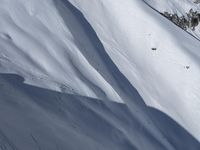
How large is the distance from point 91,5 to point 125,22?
2.61 ft

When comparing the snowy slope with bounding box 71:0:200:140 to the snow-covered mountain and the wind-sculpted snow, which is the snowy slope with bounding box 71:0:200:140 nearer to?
the snow-covered mountain

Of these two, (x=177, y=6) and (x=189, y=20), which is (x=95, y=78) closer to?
(x=177, y=6)

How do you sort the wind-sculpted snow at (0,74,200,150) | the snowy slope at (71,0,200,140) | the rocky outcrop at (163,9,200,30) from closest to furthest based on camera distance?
the wind-sculpted snow at (0,74,200,150) → the snowy slope at (71,0,200,140) → the rocky outcrop at (163,9,200,30)

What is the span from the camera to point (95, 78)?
763 cm

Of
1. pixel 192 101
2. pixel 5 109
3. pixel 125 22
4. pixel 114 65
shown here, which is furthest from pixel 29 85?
pixel 125 22

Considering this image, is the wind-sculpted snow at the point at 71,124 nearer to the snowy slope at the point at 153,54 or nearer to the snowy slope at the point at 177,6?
the snowy slope at the point at 153,54

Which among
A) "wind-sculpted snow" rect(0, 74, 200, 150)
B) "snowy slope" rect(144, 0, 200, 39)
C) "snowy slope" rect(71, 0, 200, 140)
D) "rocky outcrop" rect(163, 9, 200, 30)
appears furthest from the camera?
"rocky outcrop" rect(163, 9, 200, 30)

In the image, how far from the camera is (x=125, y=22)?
9.44 m

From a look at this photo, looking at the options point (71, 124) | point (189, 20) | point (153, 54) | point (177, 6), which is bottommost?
point (189, 20)

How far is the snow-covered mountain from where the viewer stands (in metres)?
5.60

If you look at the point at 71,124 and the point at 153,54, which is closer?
the point at 71,124

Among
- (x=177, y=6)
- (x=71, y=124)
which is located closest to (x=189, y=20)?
(x=177, y=6)

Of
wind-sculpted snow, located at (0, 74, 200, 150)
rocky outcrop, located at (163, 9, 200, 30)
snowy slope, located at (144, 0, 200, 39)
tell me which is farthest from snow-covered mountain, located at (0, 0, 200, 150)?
rocky outcrop, located at (163, 9, 200, 30)

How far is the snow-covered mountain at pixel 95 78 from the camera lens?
5602 millimetres
